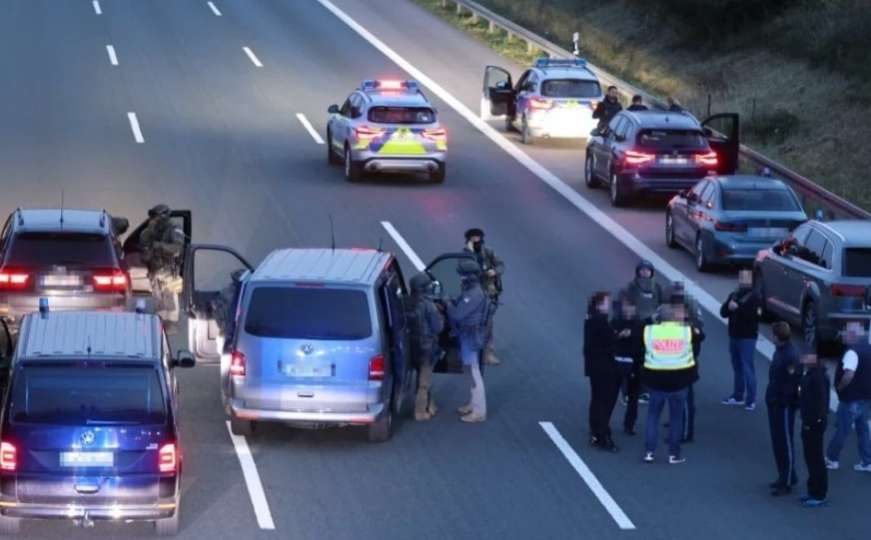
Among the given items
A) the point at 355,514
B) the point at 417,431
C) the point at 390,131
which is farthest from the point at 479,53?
the point at 355,514

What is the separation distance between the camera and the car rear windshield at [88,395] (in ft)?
54.1

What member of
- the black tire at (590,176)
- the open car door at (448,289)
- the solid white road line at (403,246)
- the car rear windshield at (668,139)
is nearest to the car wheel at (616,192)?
the car rear windshield at (668,139)

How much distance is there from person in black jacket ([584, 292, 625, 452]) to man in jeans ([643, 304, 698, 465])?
1.71ft

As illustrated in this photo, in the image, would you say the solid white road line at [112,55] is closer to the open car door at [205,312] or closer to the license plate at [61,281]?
the open car door at [205,312]

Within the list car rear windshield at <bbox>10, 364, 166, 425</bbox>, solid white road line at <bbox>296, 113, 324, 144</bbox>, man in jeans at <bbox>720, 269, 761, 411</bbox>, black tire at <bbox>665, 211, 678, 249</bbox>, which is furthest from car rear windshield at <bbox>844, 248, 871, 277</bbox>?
solid white road line at <bbox>296, 113, 324, 144</bbox>

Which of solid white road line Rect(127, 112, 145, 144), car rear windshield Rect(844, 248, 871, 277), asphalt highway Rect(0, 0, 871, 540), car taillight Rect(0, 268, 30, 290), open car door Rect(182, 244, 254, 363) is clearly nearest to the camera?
asphalt highway Rect(0, 0, 871, 540)

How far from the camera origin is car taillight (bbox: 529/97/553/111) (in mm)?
40750

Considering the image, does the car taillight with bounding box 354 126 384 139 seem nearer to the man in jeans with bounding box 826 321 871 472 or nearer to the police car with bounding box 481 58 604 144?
the police car with bounding box 481 58 604 144

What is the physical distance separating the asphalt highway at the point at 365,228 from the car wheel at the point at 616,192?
221 mm

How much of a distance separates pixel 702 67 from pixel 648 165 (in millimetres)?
19260

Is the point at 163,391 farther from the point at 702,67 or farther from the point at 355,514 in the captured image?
the point at 702,67

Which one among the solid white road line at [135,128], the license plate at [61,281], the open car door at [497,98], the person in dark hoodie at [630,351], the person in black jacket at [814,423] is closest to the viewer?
the person in black jacket at [814,423]

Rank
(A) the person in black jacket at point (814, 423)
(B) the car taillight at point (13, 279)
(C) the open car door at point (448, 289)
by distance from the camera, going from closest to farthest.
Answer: (A) the person in black jacket at point (814, 423) < (C) the open car door at point (448, 289) < (B) the car taillight at point (13, 279)

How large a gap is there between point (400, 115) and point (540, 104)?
5.16 metres
